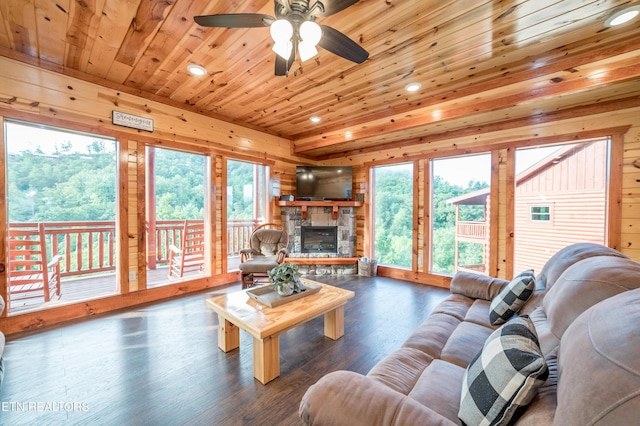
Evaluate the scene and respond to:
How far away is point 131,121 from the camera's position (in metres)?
3.12

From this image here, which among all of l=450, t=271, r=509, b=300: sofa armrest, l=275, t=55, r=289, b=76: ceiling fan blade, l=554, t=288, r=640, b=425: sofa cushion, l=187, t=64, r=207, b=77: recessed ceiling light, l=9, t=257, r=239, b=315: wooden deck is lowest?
l=9, t=257, r=239, b=315: wooden deck

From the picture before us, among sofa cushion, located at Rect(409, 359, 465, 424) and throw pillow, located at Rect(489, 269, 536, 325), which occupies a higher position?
throw pillow, located at Rect(489, 269, 536, 325)

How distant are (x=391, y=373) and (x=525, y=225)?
3.40 meters

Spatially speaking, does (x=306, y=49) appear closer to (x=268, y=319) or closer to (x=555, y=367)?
(x=268, y=319)

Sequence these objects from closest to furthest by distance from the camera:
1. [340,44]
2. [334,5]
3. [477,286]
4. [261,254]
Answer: [334,5] → [340,44] → [477,286] → [261,254]

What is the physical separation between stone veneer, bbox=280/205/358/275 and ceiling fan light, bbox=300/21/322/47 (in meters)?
3.52

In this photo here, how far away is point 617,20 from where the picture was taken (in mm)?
1848

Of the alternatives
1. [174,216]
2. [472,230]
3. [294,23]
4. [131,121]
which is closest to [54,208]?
[131,121]

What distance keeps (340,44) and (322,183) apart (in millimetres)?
3331

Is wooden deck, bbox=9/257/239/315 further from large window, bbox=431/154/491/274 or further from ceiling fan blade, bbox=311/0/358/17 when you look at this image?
large window, bbox=431/154/491/274

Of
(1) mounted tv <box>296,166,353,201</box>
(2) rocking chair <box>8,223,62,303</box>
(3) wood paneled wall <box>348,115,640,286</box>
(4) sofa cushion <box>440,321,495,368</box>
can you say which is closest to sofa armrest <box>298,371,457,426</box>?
(4) sofa cushion <box>440,321,495,368</box>

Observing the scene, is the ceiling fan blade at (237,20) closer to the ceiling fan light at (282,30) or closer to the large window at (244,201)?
the ceiling fan light at (282,30)

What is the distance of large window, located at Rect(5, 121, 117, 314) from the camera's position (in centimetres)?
274

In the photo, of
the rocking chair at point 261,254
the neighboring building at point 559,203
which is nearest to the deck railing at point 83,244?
the rocking chair at point 261,254
